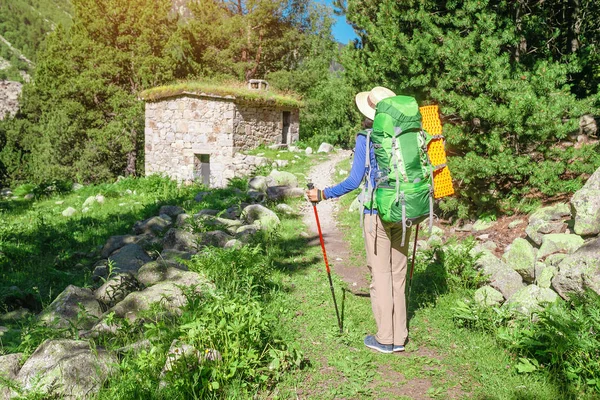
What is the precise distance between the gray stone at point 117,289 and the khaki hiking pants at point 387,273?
8.67ft

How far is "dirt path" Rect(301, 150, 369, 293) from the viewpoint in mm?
5734

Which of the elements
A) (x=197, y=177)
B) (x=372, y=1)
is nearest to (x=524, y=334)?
(x=372, y=1)

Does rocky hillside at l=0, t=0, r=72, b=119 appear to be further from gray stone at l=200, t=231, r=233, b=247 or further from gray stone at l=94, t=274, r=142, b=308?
gray stone at l=94, t=274, r=142, b=308

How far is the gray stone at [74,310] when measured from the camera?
4043mm

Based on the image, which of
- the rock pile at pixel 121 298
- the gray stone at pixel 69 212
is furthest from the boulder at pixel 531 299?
the gray stone at pixel 69 212

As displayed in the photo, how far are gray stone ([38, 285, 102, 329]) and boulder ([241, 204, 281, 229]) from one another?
10.9 ft

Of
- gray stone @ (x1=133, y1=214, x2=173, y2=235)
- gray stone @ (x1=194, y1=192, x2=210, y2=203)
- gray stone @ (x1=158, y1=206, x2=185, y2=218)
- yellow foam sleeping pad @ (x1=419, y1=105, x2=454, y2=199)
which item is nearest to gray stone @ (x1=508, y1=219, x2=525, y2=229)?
yellow foam sleeping pad @ (x1=419, y1=105, x2=454, y2=199)

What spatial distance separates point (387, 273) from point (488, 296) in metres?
1.49

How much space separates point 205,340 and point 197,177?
14236 mm

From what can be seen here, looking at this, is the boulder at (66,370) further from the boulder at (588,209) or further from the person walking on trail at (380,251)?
the boulder at (588,209)

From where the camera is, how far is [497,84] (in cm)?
575

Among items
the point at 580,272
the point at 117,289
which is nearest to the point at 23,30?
the point at 117,289

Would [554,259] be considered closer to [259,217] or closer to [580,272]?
[580,272]

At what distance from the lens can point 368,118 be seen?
3.68 m
